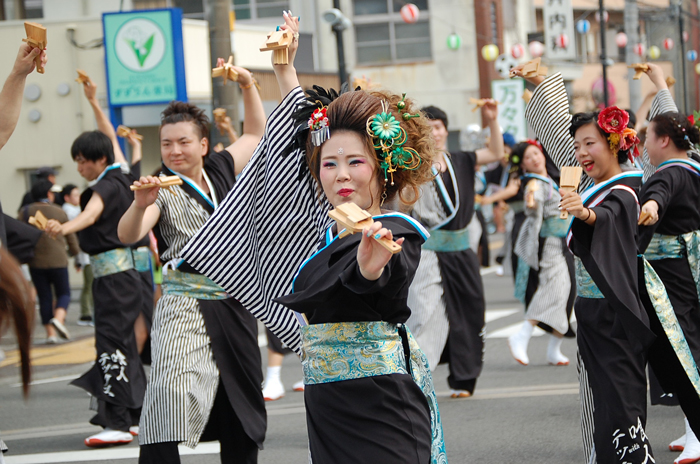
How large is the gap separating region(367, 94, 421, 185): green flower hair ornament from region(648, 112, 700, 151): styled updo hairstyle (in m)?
2.70

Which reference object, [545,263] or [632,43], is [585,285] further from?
[632,43]

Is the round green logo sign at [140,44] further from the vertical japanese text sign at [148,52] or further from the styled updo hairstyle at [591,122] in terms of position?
the styled updo hairstyle at [591,122]

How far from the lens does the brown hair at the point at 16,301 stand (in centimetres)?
210

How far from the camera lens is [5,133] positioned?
3652mm

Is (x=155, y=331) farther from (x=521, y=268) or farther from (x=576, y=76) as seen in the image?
(x=576, y=76)

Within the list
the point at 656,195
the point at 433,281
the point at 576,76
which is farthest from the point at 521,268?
the point at 576,76

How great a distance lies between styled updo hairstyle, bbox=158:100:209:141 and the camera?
4.62 meters

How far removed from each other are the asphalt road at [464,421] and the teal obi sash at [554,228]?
1.09m

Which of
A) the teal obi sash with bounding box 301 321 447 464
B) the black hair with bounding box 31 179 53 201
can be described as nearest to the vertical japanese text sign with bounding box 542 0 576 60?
the black hair with bounding box 31 179 53 201

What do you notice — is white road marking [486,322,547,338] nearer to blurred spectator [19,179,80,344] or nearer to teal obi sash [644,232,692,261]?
teal obi sash [644,232,692,261]

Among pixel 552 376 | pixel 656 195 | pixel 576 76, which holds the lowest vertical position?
pixel 552 376

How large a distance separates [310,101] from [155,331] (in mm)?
1632

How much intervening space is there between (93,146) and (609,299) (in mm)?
3727

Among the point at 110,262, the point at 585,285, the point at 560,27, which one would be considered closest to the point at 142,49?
the point at 110,262
